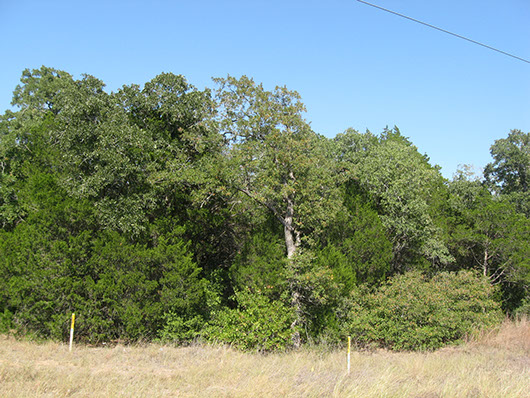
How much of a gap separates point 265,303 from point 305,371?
522 centimetres

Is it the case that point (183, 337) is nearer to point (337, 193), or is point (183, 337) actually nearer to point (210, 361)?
point (210, 361)

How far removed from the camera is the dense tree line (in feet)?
45.8

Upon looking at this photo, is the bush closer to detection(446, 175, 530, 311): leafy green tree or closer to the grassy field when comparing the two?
the grassy field

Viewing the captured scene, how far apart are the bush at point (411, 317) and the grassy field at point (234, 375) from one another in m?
2.70

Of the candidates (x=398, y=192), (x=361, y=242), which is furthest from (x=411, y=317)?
(x=398, y=192)

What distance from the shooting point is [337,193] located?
1498 cm

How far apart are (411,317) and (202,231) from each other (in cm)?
817

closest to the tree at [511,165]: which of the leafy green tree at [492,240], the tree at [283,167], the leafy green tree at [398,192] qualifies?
the leafy green tree at [492,240]

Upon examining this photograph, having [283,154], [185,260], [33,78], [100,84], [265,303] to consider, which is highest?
[33,78]

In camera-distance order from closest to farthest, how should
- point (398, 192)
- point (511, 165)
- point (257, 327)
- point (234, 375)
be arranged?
point (234, 375) < point (257, 327) < point (398, 192) < point (511, 165)

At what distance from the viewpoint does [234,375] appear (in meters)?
8.30

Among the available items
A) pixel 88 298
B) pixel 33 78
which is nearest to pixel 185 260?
pixel 88 298

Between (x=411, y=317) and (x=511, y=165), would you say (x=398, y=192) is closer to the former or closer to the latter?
(x=411, y=317)

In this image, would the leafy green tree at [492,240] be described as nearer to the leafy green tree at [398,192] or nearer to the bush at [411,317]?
the leafy green tree at [398,192]
